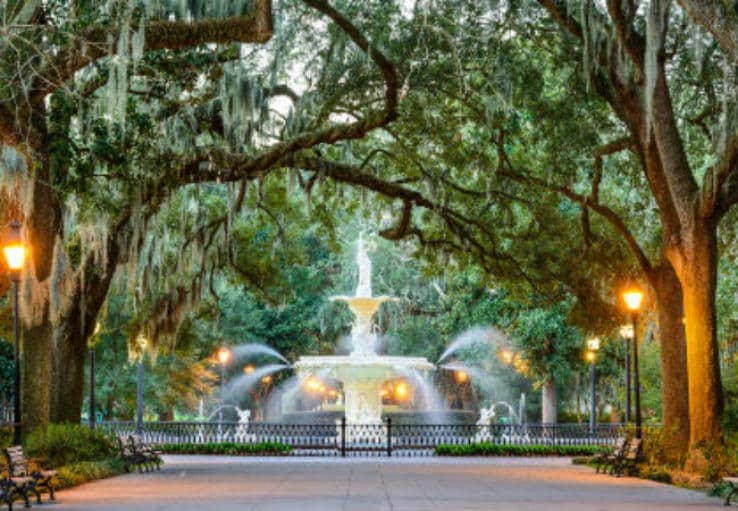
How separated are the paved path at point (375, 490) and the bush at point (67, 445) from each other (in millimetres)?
857

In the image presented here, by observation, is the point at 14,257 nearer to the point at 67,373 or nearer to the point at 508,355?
the point at 67,373

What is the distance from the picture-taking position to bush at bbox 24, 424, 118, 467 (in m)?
18.0

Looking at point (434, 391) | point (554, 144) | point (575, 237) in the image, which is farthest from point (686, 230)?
point (434, 391)

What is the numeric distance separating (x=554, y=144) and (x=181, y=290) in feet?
32.4

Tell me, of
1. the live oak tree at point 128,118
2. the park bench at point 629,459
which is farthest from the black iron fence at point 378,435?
the park bench at point 629,459

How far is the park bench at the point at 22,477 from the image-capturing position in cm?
1352

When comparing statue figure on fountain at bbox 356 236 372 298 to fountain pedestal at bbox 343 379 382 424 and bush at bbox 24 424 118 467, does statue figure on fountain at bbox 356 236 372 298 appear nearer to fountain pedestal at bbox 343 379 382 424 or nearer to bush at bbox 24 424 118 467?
fountain pedestal at bbox 343 379 382 424

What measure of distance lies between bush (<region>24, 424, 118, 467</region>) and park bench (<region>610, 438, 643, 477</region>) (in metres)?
9.97

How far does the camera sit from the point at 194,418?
57906mm

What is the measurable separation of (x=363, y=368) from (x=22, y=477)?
69.1 feet

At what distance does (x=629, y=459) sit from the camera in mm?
20891

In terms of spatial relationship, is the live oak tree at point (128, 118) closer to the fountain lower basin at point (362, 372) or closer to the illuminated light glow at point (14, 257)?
the illuminated light glow at point (14, 257)

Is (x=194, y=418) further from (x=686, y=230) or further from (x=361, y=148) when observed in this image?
(x=686, y=230)

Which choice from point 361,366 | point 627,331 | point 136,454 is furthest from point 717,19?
point 361,366
